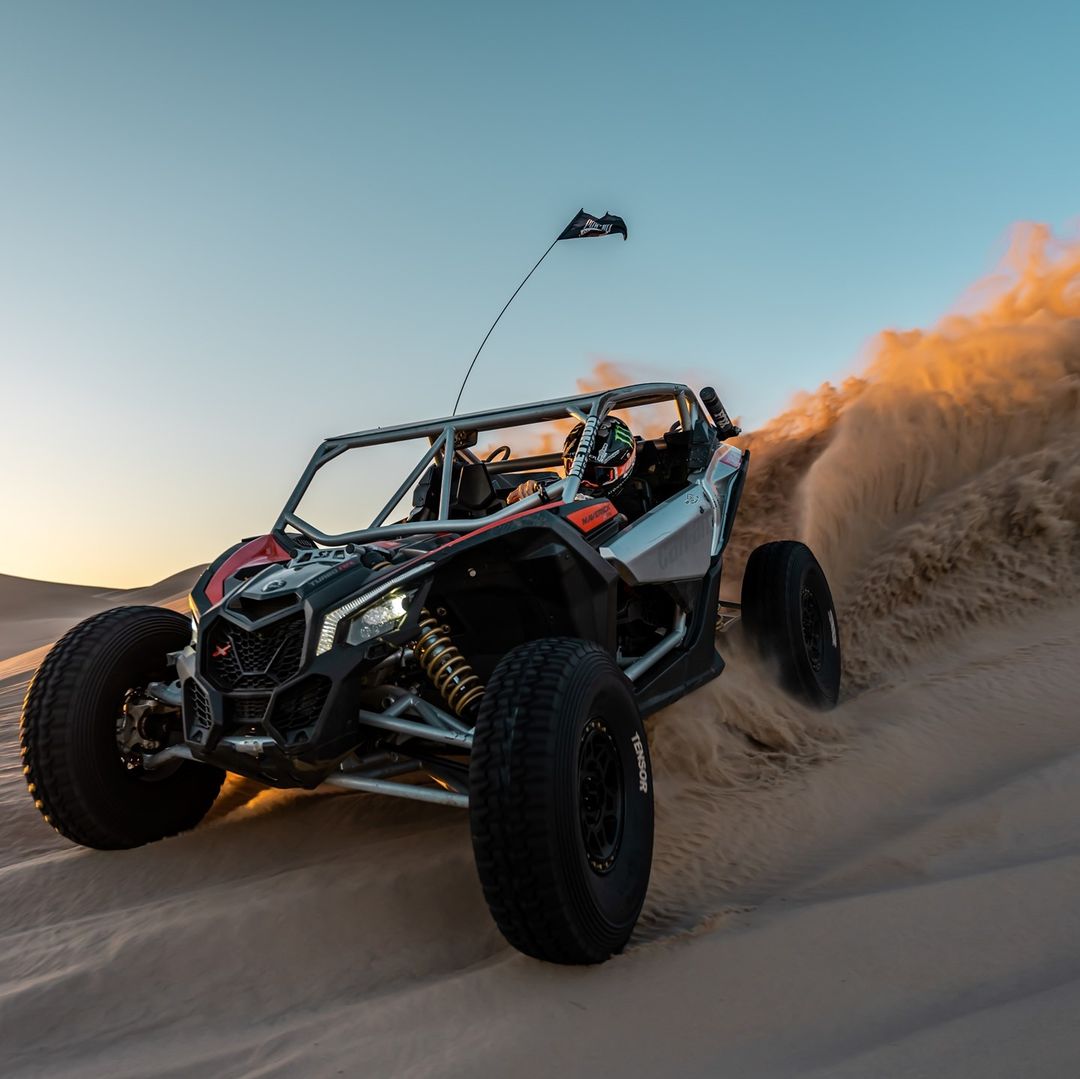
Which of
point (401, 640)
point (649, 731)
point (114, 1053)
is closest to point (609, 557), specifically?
point (401, 640)

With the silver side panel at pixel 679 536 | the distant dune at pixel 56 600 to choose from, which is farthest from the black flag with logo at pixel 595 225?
the distant dune at pixel 56 600

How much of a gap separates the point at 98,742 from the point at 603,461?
2.43 m

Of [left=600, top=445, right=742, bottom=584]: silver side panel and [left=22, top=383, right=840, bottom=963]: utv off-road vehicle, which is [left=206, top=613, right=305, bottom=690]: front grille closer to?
[left=22, top=383, right=840, bottom=963]: utv off-road vehicle

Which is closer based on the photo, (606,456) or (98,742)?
(98,742)

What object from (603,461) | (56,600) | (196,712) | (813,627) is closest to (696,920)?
(196,712)

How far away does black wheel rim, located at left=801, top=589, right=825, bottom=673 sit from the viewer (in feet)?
18.9

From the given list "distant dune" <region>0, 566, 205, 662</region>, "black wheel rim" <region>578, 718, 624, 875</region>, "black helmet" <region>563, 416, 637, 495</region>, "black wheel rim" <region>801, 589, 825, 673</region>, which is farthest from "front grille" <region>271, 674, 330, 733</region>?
"distant dune" <region>0, 566, 205, 662</region>

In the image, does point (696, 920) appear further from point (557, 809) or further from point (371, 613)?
point (371, 613)

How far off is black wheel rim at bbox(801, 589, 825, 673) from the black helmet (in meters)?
1.72

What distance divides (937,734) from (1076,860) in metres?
2.09

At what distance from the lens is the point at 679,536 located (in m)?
4.48

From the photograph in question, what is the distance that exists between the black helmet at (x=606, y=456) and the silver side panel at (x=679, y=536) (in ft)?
0.84

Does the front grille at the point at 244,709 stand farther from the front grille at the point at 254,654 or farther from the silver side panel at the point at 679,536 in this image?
the silver side panel at the point at 679,536

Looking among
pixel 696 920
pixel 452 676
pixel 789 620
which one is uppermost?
pixel 452 676
